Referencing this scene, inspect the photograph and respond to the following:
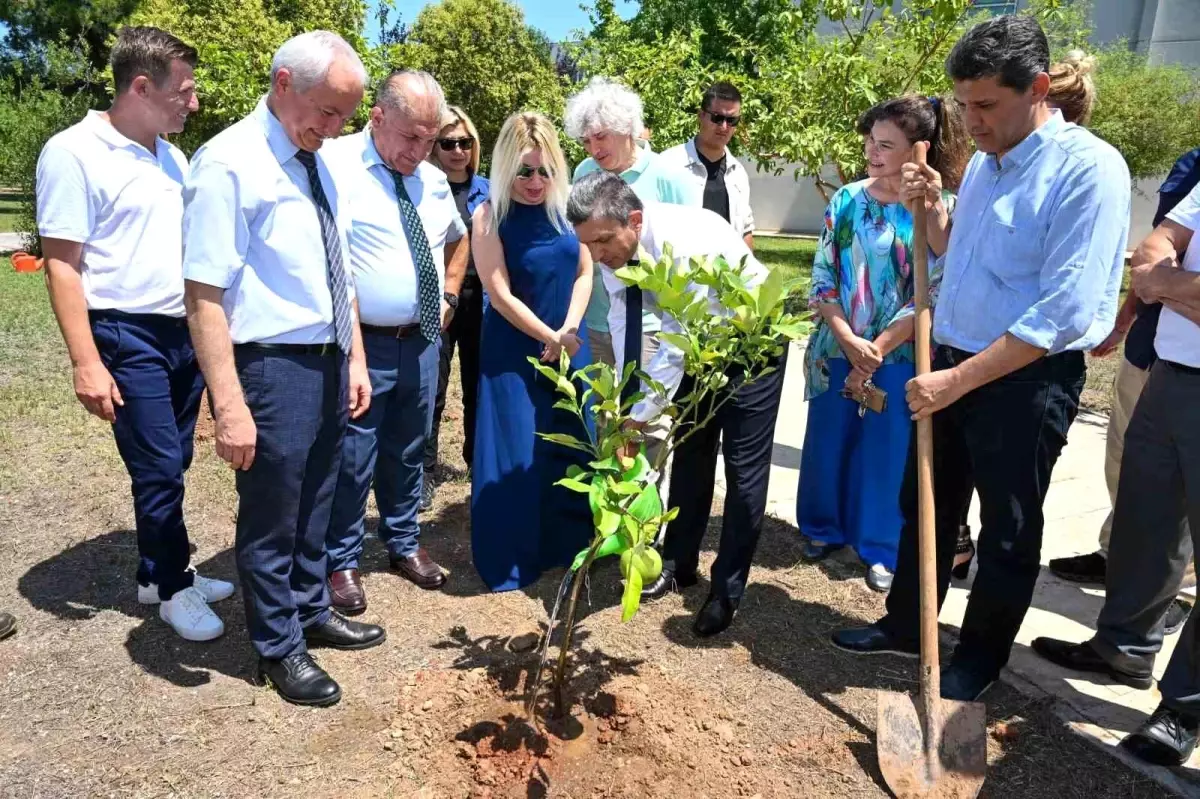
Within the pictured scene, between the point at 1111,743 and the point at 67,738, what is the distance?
3246 millimetres

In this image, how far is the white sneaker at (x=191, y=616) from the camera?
316 cm

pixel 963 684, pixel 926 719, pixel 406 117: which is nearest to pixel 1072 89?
pixel 963 684

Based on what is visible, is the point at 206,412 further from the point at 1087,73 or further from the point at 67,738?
the point at 1087,73

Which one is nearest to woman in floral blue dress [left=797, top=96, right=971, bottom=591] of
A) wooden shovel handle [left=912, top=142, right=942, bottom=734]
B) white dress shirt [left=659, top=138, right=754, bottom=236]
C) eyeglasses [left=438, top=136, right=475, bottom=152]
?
wooden shovel handle [left=912, top=142, right=942, bottom=734]

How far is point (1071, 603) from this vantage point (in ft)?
11.9

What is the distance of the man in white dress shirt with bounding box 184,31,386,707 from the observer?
7.82ft

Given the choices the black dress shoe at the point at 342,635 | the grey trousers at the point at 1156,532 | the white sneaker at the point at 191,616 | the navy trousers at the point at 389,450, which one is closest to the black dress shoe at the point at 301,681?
the black dress shoe at the point at 342,635

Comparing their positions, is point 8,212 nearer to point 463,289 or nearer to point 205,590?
point 463,289

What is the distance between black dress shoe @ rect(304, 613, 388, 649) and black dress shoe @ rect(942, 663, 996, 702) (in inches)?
78.9

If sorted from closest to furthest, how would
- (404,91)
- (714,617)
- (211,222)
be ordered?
(211,222) → (404,91) → (714,617)

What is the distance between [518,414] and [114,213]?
164 centimetres

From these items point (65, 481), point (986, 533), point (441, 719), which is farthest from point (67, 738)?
point (986, 533)

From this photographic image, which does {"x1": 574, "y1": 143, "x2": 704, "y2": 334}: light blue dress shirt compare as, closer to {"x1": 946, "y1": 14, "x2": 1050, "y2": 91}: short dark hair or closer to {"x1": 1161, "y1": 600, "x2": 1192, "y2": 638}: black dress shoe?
{"x1": 946, "y1": 14, "x2": 1050, "y2": 91}: short dark hair

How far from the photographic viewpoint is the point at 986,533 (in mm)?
2791
